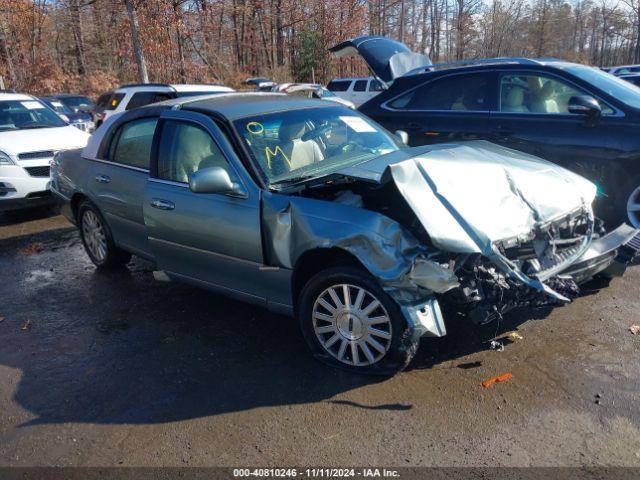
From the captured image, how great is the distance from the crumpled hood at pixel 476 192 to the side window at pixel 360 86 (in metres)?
17.3

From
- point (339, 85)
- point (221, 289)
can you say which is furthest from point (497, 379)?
point (339, 85)

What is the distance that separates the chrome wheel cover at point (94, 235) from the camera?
226 inches

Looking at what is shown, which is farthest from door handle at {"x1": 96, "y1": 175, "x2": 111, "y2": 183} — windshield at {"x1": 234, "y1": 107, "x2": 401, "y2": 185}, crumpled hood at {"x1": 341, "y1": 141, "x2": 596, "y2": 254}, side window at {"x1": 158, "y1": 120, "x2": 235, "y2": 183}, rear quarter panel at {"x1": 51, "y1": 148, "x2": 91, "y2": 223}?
crumpled hood at {"x1": 341, "y1": 141, "x2": 596, "y2": 254}

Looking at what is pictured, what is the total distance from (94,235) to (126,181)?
1.16m

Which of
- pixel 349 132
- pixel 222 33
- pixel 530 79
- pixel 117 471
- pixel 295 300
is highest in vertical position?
pixel 222 33

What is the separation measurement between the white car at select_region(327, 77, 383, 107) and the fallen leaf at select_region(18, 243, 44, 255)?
48.5 ft

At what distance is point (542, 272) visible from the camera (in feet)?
11.5

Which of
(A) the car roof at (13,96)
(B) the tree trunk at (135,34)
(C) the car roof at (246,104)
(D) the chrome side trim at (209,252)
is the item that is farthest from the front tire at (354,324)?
(B) the tree trunk at (135,34)

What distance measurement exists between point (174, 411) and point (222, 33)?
3313cm

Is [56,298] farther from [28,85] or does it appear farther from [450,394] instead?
[28,85]

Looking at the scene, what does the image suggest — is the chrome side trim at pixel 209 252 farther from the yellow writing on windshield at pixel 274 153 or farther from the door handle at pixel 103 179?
the door handle at pixel 103 179

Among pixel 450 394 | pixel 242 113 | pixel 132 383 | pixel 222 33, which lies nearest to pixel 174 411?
pixel 132 383

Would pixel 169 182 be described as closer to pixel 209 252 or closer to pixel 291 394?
pixel 209 252

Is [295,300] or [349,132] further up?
[349,132]
